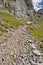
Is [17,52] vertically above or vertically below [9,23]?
above

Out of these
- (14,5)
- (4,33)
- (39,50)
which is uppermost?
(4,33)

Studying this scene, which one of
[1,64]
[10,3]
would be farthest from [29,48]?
[10,3]

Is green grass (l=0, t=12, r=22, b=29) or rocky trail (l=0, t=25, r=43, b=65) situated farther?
green grass (l=0, t=12, r=22, b=29)

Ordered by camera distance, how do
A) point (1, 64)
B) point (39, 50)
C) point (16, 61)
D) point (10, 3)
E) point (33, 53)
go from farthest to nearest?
1. point (10, 3)
2. point (39, 50)
3. point (33, 53)
4. point (16, 61)
5. point (1, 64)

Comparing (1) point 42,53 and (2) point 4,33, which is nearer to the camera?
(1) point 42,53

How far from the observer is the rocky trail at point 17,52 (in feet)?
82.2

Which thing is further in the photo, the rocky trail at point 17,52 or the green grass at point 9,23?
the green grass at point 9,23

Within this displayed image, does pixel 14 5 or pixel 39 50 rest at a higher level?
pixel 39 50

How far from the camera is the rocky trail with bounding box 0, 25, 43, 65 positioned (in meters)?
25.1

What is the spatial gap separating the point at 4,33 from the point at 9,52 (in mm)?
5752

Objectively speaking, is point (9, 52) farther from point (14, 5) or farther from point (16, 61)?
point (14, 5)

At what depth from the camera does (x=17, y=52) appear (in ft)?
90.1

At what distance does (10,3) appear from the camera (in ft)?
348

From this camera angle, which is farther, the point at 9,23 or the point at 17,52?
the point at 9,23
